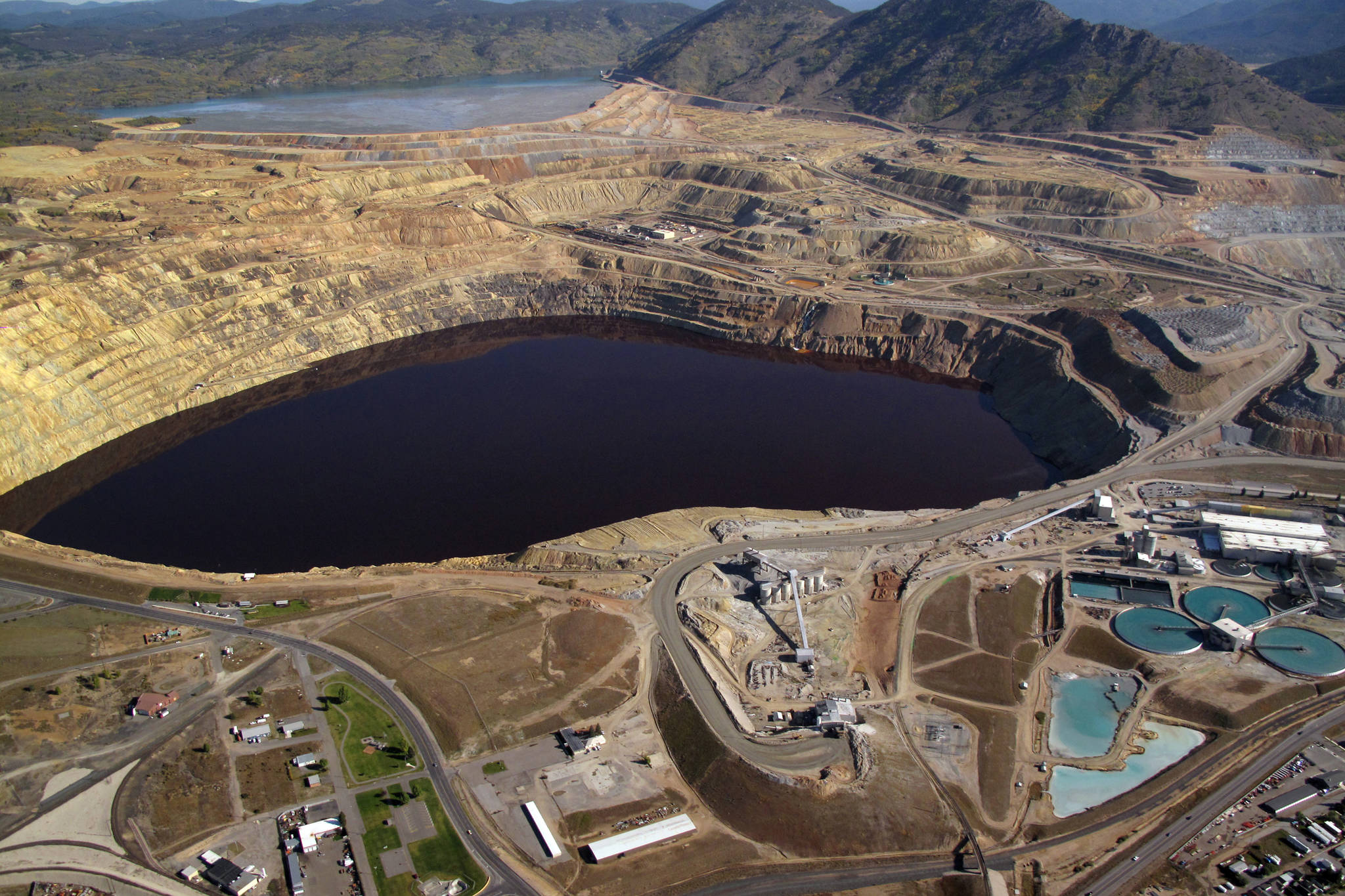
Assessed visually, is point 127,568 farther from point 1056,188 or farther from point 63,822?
point 1056,188

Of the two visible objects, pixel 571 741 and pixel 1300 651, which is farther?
pixel 1300 651

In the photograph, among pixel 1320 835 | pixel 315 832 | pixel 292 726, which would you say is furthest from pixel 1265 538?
pixel 292 726

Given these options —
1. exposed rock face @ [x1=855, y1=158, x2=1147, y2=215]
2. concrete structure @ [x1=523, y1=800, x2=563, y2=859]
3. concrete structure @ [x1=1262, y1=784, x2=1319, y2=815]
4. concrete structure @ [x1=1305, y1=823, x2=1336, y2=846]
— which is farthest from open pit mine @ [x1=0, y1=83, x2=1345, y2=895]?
exposed rock face @ [x1=855, y1=158, x2=1147, y2=215]

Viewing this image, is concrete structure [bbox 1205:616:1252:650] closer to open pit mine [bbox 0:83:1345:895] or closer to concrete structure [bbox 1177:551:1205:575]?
open pit mine [bbox 0:83:1345:895]

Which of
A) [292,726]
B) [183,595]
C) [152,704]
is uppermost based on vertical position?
[183,595]

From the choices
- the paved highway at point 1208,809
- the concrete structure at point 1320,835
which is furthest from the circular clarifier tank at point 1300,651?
the concrete structure at point 1320,835

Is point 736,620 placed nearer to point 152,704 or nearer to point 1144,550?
point 1144,550

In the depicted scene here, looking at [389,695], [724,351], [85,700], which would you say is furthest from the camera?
[724,351]
